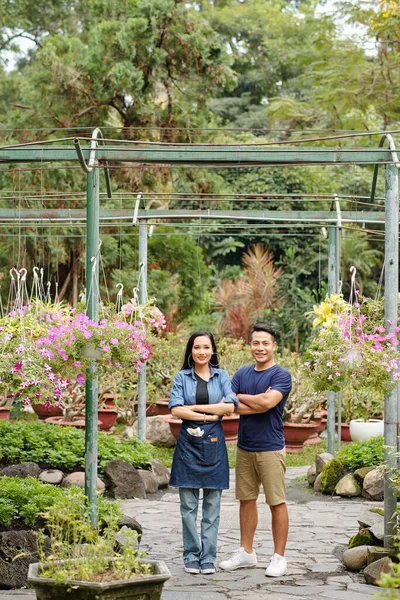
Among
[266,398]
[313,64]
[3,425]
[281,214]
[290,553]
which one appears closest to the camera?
[266,398]

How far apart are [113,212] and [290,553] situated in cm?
473

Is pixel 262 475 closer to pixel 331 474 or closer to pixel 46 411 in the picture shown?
pixel 331 474

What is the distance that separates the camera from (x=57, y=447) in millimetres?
8617

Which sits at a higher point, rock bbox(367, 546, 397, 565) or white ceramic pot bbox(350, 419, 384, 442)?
white ceramic pot bbox(350, 419, 384, 442)

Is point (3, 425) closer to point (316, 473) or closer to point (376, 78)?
point (316, 473)

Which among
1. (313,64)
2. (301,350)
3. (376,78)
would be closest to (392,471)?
(301,350)

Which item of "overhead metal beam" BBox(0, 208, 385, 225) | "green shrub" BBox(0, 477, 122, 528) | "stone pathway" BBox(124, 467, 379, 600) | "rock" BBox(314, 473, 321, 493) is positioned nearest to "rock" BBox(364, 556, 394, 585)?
"stone pathway" BBox(124, 467, 379, 600)

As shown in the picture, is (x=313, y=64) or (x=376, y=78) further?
(x=313, y=64)

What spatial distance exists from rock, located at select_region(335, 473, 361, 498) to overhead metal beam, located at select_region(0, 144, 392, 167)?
141 inches

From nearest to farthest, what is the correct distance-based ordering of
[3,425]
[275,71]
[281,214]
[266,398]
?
1. [266,398]
2. [3,425]
3. [281,214]
4. [275,71]

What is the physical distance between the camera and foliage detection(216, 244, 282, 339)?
57.0 feet

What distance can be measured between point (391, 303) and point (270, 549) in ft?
6.33

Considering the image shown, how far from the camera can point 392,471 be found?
18.8 ft

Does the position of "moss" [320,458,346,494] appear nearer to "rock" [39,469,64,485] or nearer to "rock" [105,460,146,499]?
"rock" [105,460,146,499]
